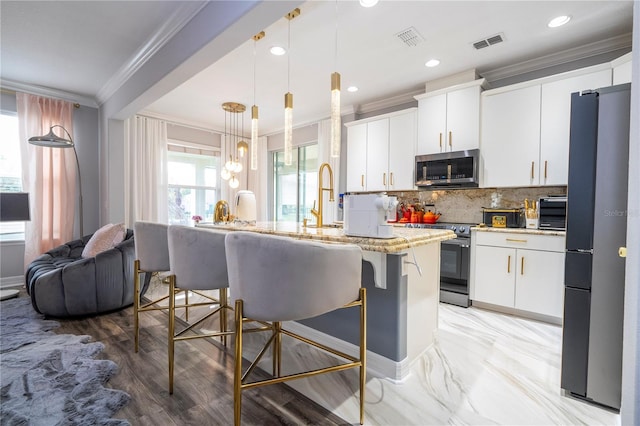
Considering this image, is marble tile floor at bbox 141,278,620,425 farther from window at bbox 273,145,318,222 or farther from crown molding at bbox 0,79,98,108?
crown molding at bbox 0,79,98,108

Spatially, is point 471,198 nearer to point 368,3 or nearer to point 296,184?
point 368,3

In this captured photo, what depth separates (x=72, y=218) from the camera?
13.7 feet

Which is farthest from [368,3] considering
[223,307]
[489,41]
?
[223,307]

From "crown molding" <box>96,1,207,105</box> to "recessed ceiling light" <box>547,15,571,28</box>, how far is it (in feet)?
9.32

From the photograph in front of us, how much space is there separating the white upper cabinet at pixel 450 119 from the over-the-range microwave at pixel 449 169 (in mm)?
92

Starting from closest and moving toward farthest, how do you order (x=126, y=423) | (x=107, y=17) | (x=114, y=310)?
1. (x=126, y=423)
2. (x=107, y=17)
3. (x=114, y=310)

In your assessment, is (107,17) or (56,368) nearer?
(56,368)

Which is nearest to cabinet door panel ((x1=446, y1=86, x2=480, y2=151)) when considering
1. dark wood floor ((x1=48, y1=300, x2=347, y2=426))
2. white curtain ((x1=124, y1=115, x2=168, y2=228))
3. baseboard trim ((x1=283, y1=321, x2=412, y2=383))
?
baseboard trim ((x1=283, y1=321, x2=412, y2=383))

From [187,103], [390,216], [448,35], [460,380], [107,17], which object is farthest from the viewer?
[187,103]

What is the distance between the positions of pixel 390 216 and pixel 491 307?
2398 mm

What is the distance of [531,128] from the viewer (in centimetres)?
299

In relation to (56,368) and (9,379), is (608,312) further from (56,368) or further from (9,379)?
(9,379)

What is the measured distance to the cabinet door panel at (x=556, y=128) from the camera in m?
2.80

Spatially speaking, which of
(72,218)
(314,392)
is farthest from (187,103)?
(314,392)
